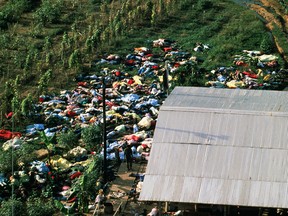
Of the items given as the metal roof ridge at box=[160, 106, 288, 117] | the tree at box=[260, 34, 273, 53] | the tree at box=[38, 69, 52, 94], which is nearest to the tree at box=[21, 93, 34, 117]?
the tree at box=[38, 69, 52, 94]

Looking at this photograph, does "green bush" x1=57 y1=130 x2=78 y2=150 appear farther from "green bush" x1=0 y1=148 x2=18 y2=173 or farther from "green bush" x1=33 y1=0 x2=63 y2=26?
"green bush" x1=33 y1=0 x2=63 y2=26

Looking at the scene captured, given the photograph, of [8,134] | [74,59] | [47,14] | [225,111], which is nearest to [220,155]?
[225,111]

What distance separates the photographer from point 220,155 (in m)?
23.0

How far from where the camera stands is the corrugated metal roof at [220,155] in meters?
22.2

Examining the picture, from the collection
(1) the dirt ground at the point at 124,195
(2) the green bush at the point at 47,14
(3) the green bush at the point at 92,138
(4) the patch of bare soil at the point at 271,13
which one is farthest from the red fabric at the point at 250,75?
(2) the green bush at the point at 47,14

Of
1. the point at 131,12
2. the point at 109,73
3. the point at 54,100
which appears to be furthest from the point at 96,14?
the point at 54,100

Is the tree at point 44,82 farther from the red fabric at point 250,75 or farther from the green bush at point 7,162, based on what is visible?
the red fabric at point 250,75

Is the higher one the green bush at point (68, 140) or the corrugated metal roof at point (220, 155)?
the corrugated metal roof at point (220, 155)

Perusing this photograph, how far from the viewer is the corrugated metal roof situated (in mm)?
22156

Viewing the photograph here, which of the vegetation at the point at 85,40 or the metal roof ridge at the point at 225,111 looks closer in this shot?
the metal roof ridge at the point at 225,111

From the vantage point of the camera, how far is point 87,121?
31.3 m

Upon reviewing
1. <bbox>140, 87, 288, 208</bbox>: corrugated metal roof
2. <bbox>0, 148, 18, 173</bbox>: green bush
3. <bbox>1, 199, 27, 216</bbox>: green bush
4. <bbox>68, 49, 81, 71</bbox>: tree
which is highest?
<bbox>140, 87, 288, 208</bbox>: corrugated metal roof

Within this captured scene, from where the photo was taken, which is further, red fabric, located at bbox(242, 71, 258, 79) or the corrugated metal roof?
red fabric, located at bbox(242, 71, 258, 79)

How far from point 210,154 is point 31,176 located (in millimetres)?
6756
